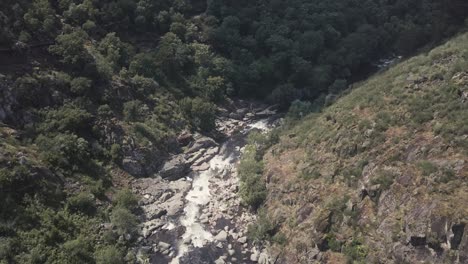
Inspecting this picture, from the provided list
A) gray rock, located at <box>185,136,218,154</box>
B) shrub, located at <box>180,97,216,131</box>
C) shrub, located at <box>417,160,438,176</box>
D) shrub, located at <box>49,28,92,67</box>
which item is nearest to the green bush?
gray rock, located at <box>185,136,218,154</box>

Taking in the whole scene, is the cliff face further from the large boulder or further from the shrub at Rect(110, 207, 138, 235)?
the shrub at Rect(110, 207, 138, 235)

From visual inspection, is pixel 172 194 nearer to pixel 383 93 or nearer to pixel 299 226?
pixel 299 226

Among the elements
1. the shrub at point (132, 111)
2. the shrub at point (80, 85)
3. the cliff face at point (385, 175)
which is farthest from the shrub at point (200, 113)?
the shrub at point (80, 85)

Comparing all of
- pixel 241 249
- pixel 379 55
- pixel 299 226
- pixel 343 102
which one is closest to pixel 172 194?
pixel 241 249

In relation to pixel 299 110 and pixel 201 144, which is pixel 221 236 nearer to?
pixel 201 144

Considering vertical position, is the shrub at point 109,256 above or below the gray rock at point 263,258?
above

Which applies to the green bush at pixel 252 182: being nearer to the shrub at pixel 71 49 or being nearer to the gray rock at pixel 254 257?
the gray rock at pixel 254 257
